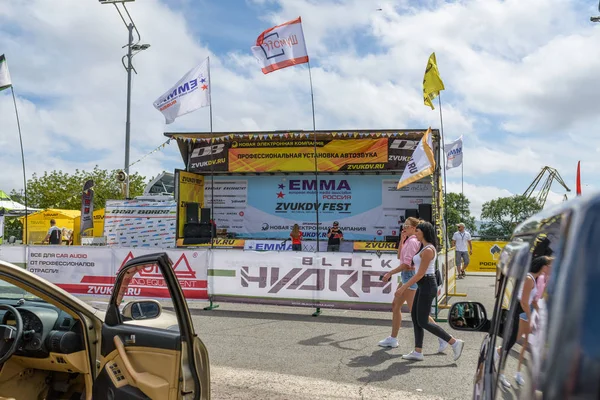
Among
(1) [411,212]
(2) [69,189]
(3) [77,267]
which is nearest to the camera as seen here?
(3) [77,267]

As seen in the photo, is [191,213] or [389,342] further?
[191,213]

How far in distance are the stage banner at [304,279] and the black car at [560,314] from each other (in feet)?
24.4

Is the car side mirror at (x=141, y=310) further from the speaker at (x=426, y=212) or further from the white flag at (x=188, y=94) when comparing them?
the speaker at (x=426, y=212)

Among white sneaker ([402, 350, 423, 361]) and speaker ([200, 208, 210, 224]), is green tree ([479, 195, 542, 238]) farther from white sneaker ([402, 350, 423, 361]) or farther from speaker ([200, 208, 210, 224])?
speaker ([200, 208, 210, 224])

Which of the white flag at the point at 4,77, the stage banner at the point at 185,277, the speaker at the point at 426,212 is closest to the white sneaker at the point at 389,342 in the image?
the stage banner at the point at 185,277

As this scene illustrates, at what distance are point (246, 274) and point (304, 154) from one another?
1174cm

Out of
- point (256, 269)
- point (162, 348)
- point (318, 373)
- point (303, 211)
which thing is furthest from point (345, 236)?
point (162, 348)

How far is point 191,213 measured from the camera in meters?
21.3

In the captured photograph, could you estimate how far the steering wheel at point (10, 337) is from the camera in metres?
3.19

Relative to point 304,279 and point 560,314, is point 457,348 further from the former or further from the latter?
point 560,314

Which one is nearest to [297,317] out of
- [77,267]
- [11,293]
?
[77,267]

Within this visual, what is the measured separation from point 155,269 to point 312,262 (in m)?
2.93

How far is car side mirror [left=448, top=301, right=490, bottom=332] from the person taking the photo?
3.18 meters

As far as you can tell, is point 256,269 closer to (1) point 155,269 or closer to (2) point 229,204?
(1) point 155,269
